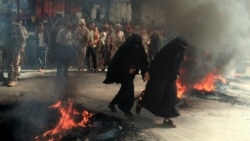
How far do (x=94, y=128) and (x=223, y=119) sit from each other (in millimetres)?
3215

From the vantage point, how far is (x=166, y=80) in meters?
6.95

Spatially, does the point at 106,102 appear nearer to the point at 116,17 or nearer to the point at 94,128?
the point at 94,128

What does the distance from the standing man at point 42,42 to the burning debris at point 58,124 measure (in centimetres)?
488

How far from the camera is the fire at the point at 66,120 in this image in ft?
19.5

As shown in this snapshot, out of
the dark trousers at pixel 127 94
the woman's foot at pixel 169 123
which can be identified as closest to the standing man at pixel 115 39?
the dark trousers at pixel 127 94

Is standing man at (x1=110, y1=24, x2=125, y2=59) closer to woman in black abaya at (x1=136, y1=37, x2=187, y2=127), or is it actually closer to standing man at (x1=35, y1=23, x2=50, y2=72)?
standing man at (x1=35, y1=23, x2=50, y2=72)

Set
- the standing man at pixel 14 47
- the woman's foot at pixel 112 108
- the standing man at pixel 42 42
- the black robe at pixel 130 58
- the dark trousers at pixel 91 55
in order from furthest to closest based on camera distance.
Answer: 1. the dark trousers at pixel 91 55
2. the standing man at pixel 42 42
3. the standing man at pixel 14 47
4. the woman's foot at pixel 112 108
5. the black robe at pixel 130 58

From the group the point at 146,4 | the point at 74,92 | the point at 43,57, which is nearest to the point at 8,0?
the point at 43,57

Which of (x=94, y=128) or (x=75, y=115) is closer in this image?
(x=94, y=128)

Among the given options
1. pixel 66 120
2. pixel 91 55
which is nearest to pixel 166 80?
pixel 66 120

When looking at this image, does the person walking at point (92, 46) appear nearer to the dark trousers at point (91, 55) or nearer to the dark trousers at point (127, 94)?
the dark trousers at point (91, 55)

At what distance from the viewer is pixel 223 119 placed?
7949mm

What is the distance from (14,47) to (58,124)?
3898 mm

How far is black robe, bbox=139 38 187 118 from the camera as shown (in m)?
6.88
